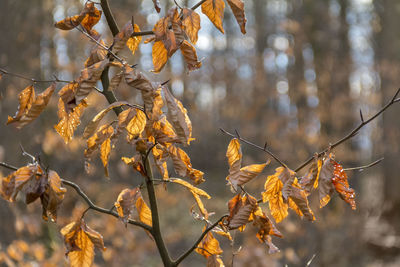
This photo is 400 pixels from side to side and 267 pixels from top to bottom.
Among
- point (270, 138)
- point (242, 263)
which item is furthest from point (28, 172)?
point (270, 138)

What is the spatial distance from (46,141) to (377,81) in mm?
7731

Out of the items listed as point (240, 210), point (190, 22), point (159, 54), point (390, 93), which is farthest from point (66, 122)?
point (390, 93)

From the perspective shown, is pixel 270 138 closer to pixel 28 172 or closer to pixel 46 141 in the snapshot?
pixel 46 141

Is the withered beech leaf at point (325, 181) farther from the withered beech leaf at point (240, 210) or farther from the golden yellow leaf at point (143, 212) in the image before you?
the golden yellow leaf at point (143, 212)

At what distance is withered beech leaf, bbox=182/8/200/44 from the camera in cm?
126

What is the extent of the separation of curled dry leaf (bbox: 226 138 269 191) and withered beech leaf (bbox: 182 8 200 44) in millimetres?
334

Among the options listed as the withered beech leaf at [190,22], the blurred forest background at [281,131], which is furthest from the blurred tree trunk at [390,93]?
the withered beech leaf at [190,22]

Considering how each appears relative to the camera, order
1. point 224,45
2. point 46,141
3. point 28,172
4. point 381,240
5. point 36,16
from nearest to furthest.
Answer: point 28,172, point 46,141, point 36,16, point 381,240, point 224,45

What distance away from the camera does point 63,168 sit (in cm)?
590

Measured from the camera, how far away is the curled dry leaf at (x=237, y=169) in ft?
4.18

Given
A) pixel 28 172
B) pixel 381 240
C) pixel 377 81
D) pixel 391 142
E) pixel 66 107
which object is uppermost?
pixel 66 107

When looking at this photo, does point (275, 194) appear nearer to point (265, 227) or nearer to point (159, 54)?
point (265, 227)

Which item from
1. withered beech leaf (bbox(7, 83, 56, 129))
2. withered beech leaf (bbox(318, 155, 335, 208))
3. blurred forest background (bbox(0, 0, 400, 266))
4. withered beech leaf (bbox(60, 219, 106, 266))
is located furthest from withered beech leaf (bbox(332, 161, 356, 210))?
blurred forest background (bbox(0, 0, 400, 266))

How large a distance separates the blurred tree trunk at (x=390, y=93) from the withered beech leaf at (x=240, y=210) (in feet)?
24.1
